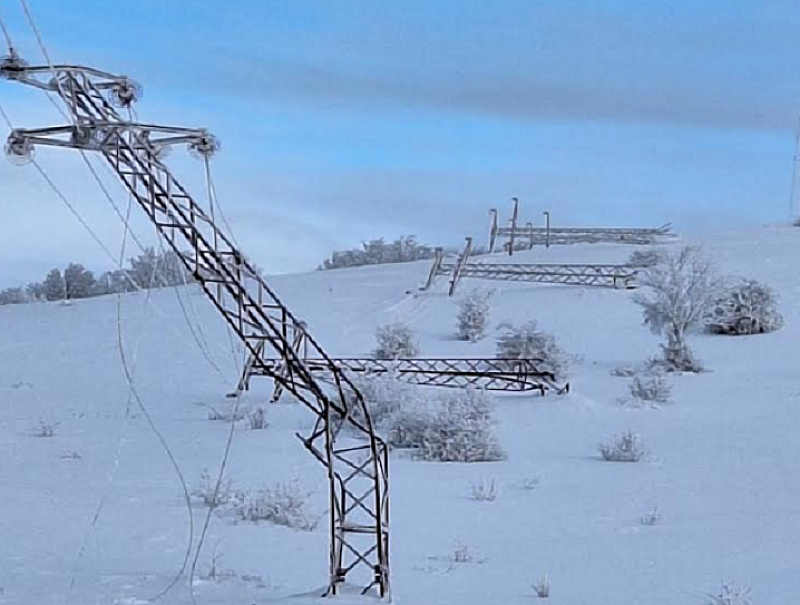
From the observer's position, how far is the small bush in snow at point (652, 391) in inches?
666

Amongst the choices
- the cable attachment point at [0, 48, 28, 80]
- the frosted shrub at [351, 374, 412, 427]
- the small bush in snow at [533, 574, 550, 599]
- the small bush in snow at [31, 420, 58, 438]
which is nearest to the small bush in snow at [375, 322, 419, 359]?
the frosted shrub at [351, 374, 412, 427]

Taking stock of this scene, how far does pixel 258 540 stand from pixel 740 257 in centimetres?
2726

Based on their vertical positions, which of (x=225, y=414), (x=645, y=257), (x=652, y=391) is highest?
(x=645, y=257)

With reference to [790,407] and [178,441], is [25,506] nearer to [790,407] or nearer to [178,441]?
[178,441]

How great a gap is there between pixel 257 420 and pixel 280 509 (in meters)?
6.23

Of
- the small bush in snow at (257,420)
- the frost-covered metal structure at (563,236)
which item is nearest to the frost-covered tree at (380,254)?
the frost-covered metal structure at (563,236)

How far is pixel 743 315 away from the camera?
2331cm

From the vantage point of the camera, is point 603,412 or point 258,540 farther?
point 603,412

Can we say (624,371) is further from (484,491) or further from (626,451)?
(484,491)

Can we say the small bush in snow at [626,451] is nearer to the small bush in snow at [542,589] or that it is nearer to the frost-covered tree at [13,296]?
the small bush in snow at [542,589]

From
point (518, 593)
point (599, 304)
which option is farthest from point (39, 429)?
point (599, 304)

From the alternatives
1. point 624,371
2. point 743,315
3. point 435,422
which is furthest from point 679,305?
point 435,422

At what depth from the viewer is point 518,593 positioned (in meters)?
7.04

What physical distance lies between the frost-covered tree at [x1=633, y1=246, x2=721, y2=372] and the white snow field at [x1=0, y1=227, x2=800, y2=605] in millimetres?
543
